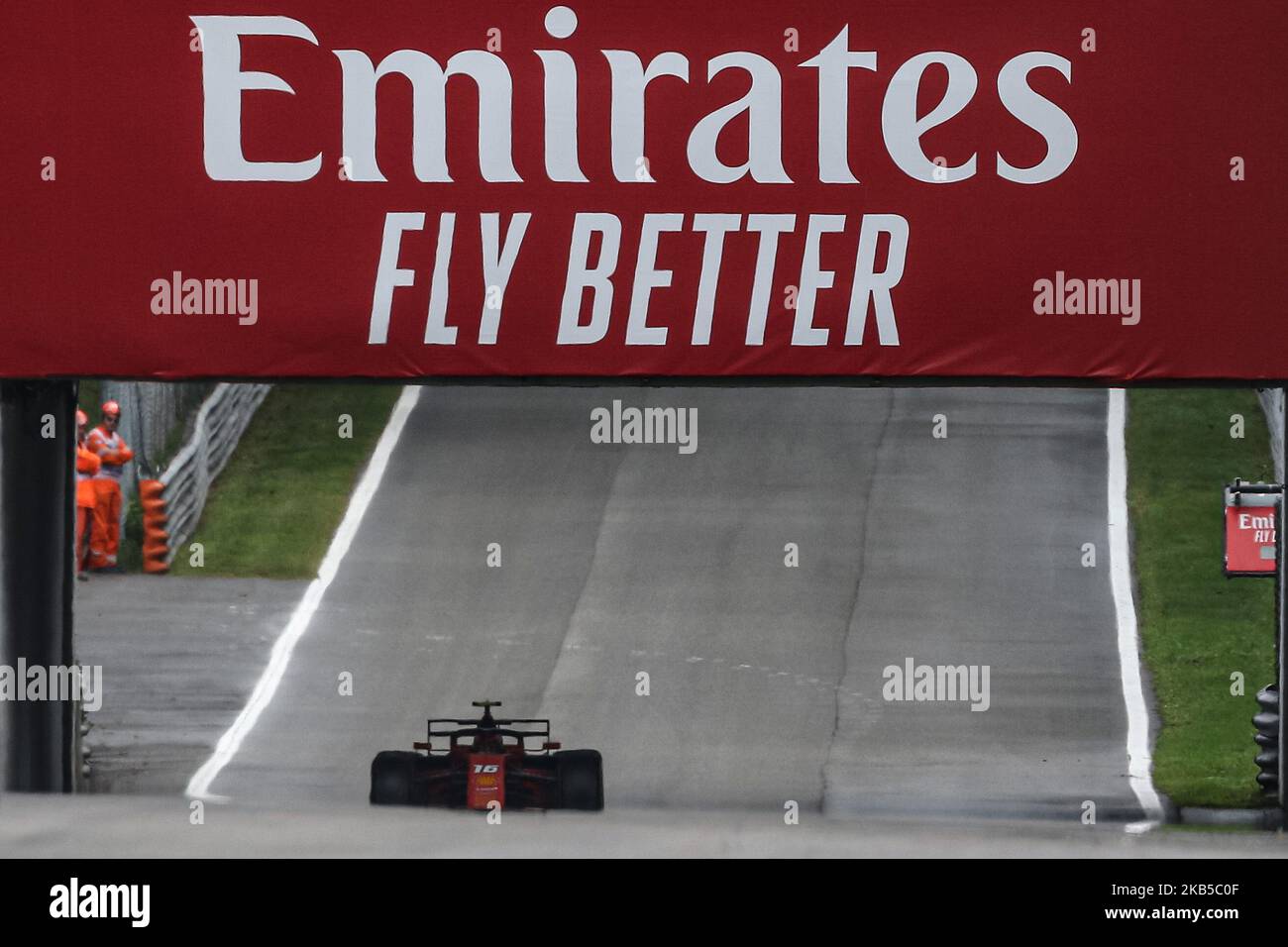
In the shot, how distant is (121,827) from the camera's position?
11.5 m

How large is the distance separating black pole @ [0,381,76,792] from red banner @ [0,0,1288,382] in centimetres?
78

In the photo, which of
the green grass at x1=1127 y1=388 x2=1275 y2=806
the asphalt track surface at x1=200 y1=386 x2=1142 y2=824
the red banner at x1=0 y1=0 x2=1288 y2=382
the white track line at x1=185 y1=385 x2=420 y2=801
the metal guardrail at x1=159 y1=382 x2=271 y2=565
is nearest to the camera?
the red banner at x1=0 y1=0 x2=1288 y2=382

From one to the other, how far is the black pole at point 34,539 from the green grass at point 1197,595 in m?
8.83

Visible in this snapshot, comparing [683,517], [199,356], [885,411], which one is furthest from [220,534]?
[199,356]

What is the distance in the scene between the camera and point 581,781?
15.1 metres

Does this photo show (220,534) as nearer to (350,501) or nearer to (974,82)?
(350,501)

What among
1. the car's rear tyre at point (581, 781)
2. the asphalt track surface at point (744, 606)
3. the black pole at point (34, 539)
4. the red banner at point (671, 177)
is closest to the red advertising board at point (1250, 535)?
the asphalt track surface at point (744, 606)

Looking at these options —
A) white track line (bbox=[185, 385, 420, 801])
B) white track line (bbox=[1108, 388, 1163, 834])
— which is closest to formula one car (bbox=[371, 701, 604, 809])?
white track line (bbox=[185, 385, 420, 801])

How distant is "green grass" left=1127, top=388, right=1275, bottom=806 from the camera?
18.8m

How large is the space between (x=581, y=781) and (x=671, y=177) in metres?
4.26

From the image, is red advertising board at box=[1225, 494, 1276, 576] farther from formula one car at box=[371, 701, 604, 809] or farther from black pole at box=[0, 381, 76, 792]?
black pole at box=[0, 381, 76, 792]

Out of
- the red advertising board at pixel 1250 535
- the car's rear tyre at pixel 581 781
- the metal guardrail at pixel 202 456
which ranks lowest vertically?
the car's rear tyre at pixel 581 781

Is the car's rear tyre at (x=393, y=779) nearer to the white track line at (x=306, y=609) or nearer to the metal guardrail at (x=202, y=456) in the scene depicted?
the white track line at (x=306, y=609)

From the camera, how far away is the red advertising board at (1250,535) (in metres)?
18.0
